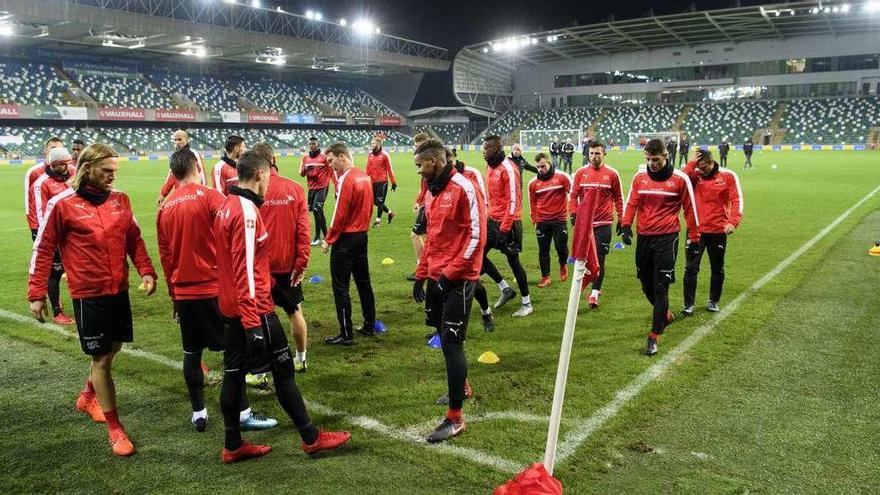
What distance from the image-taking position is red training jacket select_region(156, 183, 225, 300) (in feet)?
14.7

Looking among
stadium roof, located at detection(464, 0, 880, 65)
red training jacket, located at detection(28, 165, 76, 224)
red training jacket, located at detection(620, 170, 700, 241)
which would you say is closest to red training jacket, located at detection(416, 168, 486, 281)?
red training jacket, located at detection(620, 170, 700, 241)

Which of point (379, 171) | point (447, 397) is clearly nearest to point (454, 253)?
point (447, 397)

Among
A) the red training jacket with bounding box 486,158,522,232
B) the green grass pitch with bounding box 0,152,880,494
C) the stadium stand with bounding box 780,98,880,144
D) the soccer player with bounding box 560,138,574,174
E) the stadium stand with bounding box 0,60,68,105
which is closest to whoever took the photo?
the green grass pitch with bounding box 0,152,880,494

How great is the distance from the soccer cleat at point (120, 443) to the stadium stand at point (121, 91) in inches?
2076

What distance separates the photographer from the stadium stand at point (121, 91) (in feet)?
166

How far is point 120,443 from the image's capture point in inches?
174

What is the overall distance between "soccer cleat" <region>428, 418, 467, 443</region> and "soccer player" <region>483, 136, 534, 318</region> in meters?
3.17

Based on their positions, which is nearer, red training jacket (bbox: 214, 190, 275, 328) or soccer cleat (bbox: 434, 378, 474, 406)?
red training jacket (bbox: 214, 190, 275, 328)

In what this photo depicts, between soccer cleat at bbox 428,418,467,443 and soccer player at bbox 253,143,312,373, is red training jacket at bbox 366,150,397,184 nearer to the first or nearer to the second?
soccer player at bbox 253,143,312,373

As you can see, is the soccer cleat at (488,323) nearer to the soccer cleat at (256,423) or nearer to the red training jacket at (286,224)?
the red training jacket at (286,224)

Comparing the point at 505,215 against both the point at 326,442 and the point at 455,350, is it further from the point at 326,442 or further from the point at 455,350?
the point at 326,442

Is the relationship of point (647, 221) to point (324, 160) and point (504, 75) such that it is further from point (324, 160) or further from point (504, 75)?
point (504, 75)

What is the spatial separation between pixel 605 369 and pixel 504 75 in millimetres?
69125

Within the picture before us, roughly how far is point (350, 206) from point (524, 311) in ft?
8.48
